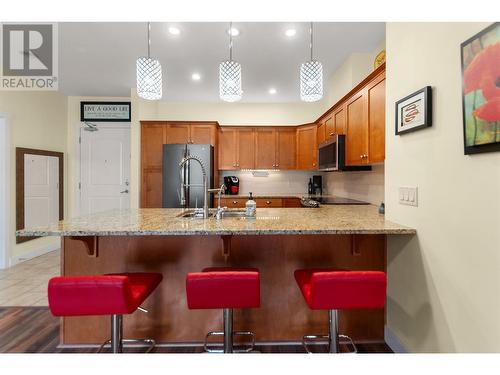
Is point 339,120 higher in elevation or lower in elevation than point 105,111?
lower

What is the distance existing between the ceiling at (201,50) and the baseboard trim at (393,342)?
2798mm

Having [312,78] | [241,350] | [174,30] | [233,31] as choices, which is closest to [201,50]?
[174,30]

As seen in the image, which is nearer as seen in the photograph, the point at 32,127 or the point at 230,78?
the point at 230,78

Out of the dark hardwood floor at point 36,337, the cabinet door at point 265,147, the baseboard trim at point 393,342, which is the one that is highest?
the cabinet door at point 265,147

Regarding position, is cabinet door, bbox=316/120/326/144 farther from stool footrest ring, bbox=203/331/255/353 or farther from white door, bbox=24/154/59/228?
white door, bbox=24/154/59/228

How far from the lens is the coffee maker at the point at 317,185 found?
5.29 m

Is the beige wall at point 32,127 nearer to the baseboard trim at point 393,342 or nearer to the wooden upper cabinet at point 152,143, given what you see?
the wooden upper cabinet at point 152,143

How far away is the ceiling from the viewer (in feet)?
9.69

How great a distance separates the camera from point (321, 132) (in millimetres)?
4383

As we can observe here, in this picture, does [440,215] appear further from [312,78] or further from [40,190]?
[40,190]

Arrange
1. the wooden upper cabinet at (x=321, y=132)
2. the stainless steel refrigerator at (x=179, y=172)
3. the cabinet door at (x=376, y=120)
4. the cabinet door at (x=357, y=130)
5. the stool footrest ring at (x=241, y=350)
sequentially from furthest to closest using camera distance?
the stainless steel refrigerator at (x=179, y=172), the wooden upper cabinet at (x=321, y=132), the cabinet door at (x=357, y=130), the cabinet door at (x=376, y=120), the stool footrest ring at (x=241, y=350)

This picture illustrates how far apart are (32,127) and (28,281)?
2.33m

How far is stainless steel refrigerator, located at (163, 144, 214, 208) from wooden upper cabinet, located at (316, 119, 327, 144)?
1.77 meters

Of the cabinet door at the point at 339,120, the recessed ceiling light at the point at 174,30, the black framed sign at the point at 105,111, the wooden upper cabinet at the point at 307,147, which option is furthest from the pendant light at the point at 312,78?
the black framed sign at the point at 105,111
